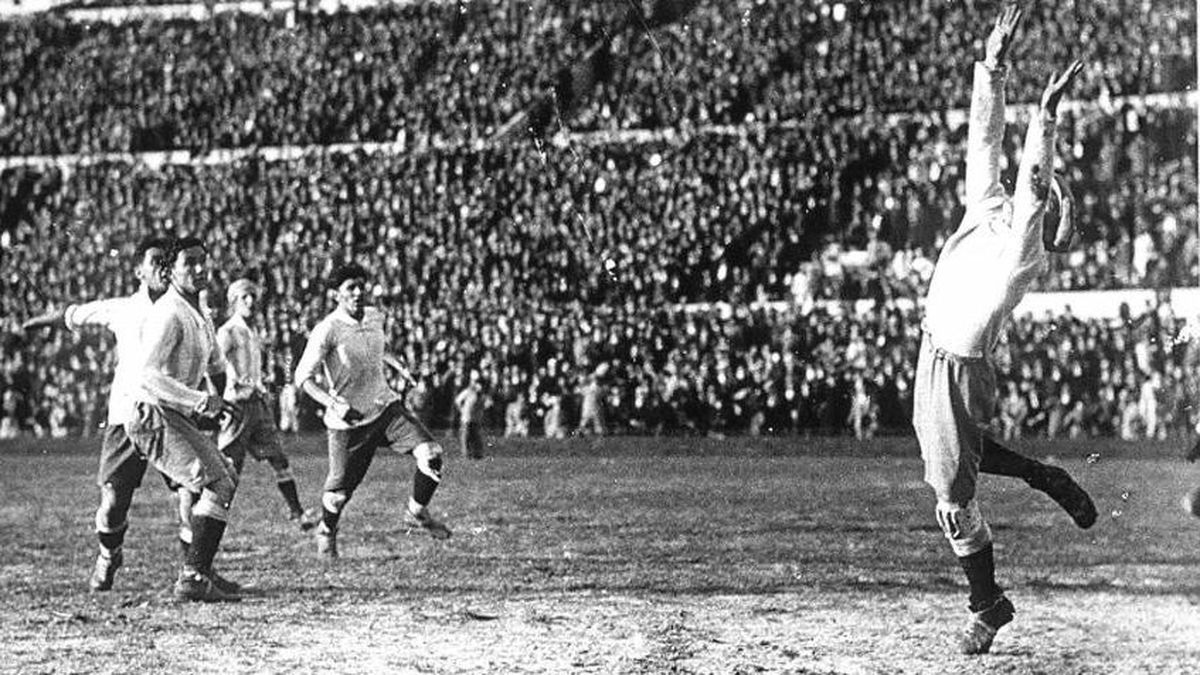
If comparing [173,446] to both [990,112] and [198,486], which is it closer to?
[198,486]

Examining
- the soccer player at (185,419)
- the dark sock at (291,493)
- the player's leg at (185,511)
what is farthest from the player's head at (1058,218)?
the dark sock at (291,493)

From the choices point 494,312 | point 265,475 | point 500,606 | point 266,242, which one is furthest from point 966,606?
point 265,475

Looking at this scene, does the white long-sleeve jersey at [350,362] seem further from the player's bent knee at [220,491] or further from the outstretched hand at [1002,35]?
the outstretched hand at [1002,35]

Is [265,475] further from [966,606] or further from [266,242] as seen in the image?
[966,606]

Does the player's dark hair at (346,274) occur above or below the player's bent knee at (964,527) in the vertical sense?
above

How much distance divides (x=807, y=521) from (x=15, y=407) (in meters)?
7.50

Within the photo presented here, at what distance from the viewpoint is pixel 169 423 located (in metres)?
6.21

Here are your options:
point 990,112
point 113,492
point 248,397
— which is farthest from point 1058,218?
point 248,397

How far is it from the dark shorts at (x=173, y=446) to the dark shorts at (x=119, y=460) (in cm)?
24

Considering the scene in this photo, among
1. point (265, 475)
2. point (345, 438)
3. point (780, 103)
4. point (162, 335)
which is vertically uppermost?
point (780, 103)

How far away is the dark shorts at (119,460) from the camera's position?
21.3ft

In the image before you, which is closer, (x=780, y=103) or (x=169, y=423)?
(x=169, y=423)

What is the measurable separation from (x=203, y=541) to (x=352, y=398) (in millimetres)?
1418

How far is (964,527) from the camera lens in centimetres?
481
